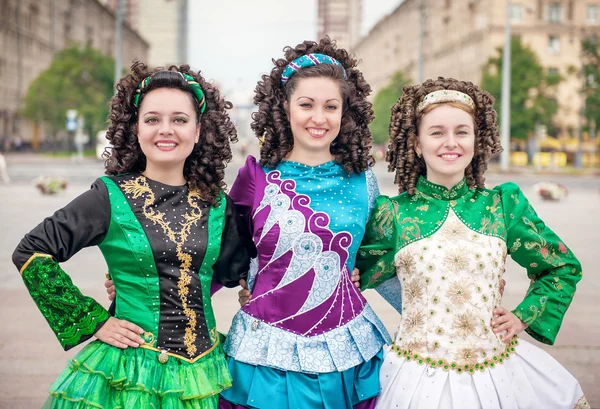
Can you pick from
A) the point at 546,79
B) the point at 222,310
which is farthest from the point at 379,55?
the point at 222,310

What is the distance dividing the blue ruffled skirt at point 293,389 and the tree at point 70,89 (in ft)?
102

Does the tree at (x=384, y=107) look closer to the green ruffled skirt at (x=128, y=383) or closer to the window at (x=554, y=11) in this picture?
the window at (x=554, y=11)

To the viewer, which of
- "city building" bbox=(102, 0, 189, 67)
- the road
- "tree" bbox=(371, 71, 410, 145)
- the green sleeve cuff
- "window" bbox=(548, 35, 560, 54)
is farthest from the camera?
"city building" bbox=(102, 0, 189, 67)

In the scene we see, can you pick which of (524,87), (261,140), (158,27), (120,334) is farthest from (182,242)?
(158,27)

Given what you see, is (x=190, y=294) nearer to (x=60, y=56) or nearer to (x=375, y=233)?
(x=375, y=233)

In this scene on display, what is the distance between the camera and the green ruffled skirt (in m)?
2.16

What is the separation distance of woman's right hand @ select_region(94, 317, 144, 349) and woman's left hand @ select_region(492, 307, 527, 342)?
4.12ft

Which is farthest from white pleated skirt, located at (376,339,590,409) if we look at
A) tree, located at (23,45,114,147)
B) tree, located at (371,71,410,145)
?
tree, located at (371,71,410,145)

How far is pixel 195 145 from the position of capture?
256 cm

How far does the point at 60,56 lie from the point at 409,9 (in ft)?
99.6

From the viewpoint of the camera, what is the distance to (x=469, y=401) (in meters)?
2.36

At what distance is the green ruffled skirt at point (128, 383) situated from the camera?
2164 millimetres

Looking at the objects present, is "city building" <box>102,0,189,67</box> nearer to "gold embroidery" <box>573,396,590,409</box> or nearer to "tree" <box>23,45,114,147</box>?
"tree" <box>23,45,114,147</box>

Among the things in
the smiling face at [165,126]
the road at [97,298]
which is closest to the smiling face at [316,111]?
the smiling face at [165,126]
